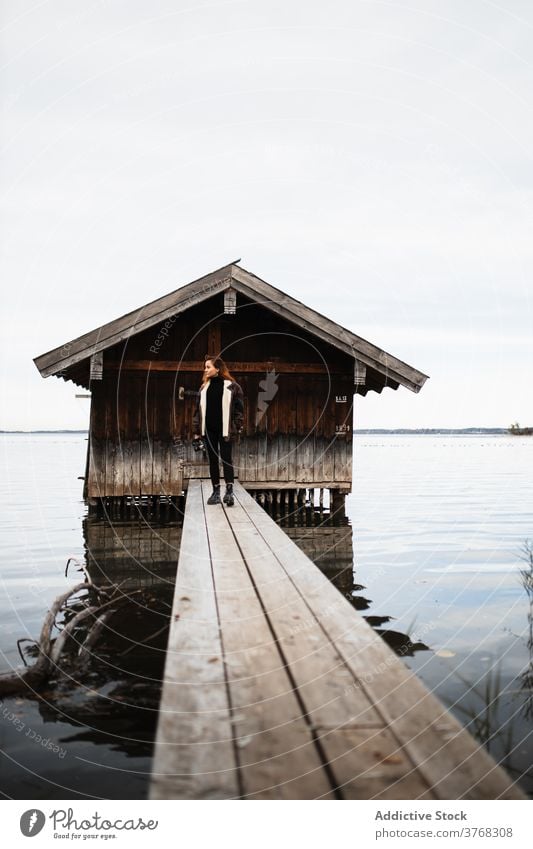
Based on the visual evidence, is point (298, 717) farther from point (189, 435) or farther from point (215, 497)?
point (189, 435)

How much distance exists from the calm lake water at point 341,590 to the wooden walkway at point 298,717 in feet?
4.00

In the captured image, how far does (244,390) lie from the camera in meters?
14.5

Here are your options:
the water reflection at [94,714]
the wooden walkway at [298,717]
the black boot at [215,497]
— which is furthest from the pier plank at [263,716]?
the black boot at [215,497]

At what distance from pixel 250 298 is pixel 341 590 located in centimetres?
586

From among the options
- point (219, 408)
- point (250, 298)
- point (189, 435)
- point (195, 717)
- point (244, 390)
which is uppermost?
point (250, 298)

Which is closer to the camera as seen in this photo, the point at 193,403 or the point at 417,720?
the point at 417,720

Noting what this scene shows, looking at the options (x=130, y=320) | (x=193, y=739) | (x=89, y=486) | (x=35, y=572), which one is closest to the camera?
(x=193, y=739)

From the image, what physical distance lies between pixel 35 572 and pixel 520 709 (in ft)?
26.8

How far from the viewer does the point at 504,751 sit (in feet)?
16.2

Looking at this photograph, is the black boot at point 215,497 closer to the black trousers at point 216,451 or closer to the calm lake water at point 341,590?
the black trousers at point 216,451

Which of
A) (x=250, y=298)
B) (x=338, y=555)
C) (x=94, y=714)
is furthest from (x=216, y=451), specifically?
(x=94, y=714)

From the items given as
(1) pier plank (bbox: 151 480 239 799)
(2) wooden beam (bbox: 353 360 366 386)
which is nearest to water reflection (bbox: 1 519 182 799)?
(1) pier plank (bbox: 151 480 239 799)
